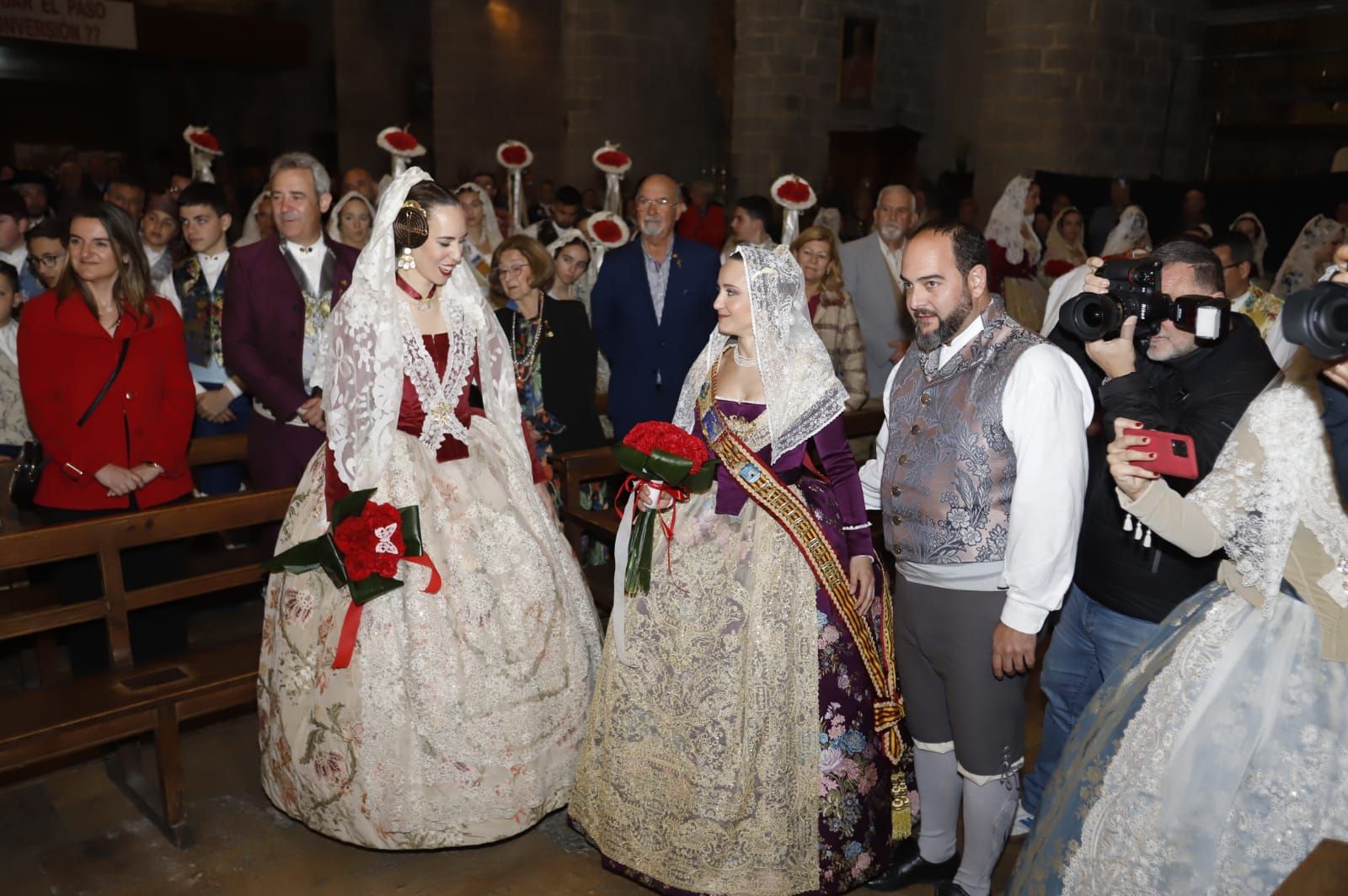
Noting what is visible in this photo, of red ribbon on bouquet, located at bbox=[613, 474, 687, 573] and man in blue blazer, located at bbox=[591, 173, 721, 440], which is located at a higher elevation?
man in blue blazer, located at bbox=[591, 173, 721, 440]

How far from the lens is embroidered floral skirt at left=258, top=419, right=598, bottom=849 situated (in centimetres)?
293

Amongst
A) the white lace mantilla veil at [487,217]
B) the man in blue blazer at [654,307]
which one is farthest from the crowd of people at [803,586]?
the white lace mantilla veil at [487,217]

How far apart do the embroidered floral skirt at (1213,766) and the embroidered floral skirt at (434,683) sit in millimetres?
1452

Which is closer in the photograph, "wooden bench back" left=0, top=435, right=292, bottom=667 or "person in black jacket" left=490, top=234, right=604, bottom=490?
"wooden bench back" left=0, top=435, right=292, bottom=667

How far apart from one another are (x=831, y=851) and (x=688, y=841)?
0.38m

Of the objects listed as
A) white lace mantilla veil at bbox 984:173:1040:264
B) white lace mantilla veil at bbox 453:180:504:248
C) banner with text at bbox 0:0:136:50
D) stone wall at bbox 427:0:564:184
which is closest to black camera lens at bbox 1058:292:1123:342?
white lace mantilla veil at bbox 453:180:504:248

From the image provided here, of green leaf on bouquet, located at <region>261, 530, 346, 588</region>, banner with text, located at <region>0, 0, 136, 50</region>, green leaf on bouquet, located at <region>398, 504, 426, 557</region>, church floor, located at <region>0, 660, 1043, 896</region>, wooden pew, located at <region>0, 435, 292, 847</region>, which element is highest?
banner with text, located at <region>0, 0, 136, 50</region>

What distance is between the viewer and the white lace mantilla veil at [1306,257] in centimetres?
905

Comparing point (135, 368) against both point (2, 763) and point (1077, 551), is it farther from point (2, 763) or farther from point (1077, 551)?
point (1077, 551)

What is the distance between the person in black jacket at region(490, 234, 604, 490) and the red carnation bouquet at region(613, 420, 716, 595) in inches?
58.8

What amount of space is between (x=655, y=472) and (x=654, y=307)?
2.03m

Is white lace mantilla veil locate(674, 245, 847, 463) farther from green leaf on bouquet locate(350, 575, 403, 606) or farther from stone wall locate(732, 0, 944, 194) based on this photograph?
stone wall locate(732, 0, 944, 194)

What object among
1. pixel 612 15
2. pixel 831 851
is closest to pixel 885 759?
pixel 831 851

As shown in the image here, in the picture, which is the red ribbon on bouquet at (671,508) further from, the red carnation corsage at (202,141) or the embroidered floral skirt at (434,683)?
the red carnation corsage at (202,141)
